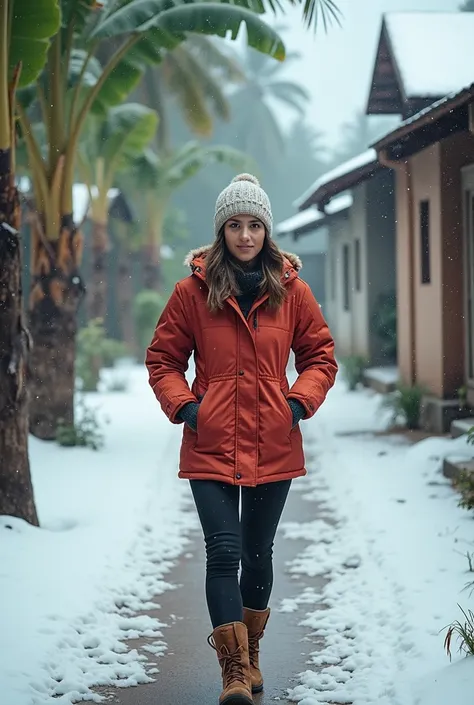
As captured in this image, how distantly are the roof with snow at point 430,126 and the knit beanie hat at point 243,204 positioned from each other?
412 centimetres

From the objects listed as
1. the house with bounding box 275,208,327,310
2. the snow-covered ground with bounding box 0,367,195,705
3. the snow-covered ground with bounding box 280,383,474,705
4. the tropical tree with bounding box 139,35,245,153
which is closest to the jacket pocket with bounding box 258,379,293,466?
the snow-covered ground with bounding box 280,383,474,705

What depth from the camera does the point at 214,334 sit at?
4.03m

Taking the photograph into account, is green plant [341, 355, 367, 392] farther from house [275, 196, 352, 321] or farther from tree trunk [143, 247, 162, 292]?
tree trunk [143, 247, 162, 292]

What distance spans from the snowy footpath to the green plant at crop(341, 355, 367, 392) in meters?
6.61

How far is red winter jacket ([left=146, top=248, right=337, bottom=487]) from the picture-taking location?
13.0 ft

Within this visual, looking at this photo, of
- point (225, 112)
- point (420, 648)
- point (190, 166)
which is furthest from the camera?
point (190, 166)

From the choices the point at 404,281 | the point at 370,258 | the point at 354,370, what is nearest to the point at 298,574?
the point at 404,281

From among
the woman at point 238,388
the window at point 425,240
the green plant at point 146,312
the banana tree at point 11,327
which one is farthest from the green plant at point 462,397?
the green plant at point 146,312

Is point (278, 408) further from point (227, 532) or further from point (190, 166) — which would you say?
point (190, 166)

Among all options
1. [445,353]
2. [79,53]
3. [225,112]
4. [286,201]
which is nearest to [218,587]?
[445,353]

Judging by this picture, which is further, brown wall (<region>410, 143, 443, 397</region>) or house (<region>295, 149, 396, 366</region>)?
house (<region>295, 149, 396, 366</region>)

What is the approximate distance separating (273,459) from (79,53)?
29.1ft

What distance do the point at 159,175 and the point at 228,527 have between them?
19.7 meters

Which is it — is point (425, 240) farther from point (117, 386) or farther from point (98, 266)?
point (98, 266)
